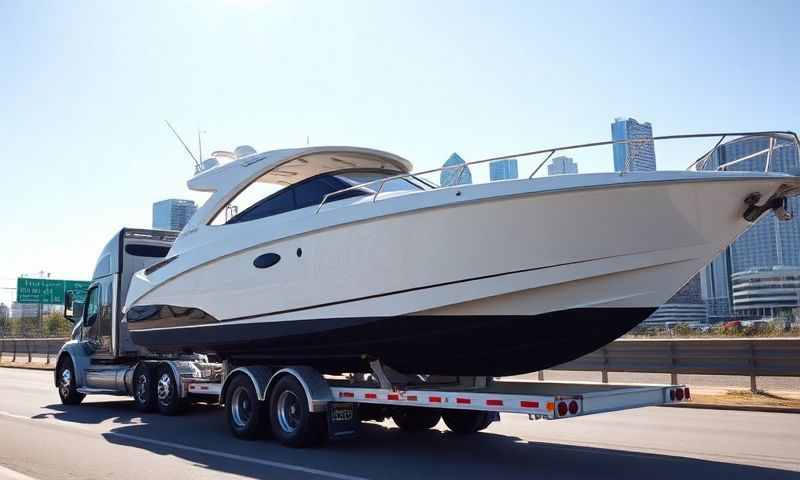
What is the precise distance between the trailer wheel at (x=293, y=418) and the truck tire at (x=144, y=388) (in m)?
3.99

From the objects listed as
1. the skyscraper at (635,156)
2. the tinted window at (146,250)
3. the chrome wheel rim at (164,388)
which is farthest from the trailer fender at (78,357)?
the skyscraper at (635,156)

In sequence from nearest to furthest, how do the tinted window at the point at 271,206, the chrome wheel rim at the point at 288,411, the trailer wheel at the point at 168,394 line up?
the chrome wheel rim at the point at 288,411 < the tinted window at the point at 271,206 < the trailer wheel at the point at 168,394

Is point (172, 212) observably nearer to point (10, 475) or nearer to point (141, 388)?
point (141, 388)

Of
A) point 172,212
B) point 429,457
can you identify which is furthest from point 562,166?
point 172,212

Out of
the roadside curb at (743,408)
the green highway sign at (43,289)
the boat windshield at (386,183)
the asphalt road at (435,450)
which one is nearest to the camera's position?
the asphalt road at (435,450)

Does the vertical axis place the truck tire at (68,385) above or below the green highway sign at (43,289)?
below

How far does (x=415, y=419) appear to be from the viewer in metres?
9.50

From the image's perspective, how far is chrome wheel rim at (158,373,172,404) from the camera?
11.3 meters

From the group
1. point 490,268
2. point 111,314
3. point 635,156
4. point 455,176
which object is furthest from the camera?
point 111,314

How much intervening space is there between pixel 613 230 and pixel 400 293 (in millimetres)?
2202

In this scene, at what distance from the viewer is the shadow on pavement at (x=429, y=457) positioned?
257 inches

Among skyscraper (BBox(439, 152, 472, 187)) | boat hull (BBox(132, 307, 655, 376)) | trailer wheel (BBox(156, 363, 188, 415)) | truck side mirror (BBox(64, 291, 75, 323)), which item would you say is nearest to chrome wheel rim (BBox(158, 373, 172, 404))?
trailer wheel (BBox(156, 363, 188, 415))

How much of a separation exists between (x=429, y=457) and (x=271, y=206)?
3682 mm

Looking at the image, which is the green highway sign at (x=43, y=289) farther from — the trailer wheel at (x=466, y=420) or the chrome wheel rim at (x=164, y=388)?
the trailer wheel at (x=466, y=420)
